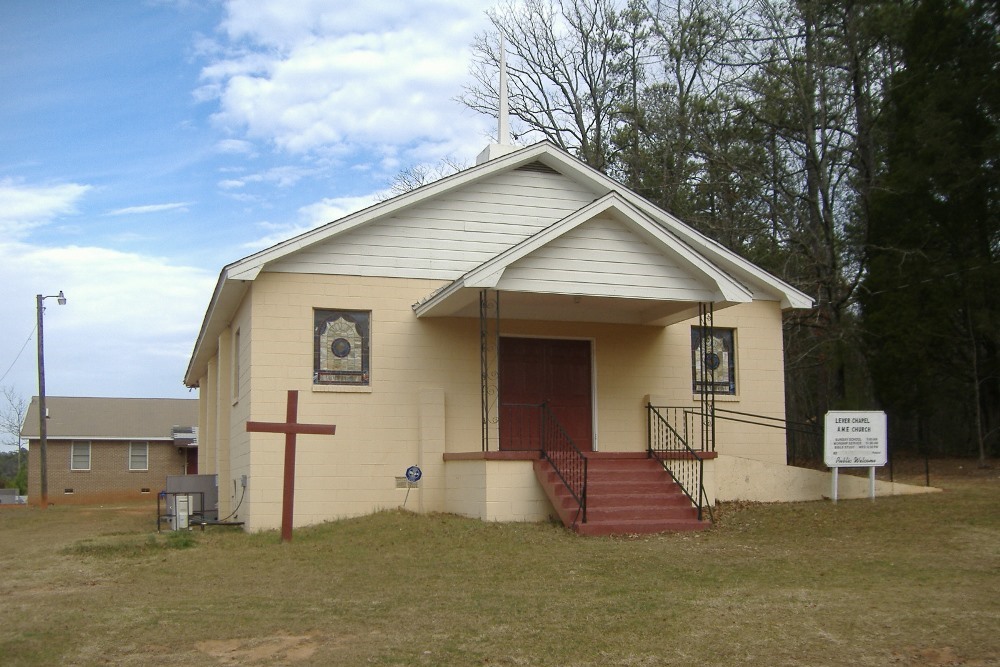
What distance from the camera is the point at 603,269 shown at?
1491 centimetres

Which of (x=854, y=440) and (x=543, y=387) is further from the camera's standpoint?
(x=543, y=387)

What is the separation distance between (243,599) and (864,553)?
6847 mm

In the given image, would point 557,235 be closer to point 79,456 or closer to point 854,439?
point 854,439

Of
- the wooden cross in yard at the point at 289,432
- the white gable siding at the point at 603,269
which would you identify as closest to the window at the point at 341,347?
the wooden cross in yard at the point at 289,432

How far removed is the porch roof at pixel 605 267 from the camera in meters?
14.5

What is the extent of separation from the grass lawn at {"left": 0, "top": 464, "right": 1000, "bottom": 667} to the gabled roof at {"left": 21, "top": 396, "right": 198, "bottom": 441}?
30.8 meters

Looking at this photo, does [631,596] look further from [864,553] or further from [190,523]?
[190,523]

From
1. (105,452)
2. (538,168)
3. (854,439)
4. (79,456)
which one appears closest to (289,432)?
(538,168)

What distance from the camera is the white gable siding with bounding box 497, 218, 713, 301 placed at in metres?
14.6

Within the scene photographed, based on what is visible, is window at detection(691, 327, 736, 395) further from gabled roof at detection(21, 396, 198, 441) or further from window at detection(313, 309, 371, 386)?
gabled roof at detection(21, 396, 198, 441)

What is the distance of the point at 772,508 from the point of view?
1596cm

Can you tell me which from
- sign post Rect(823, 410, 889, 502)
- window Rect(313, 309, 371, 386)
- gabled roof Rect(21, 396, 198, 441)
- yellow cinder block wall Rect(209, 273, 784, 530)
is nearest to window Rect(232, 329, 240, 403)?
yellow cinder block wall Rect(209, 273, 784, 530)

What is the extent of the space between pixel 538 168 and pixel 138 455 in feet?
106

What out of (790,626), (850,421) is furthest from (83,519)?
(790,626)
